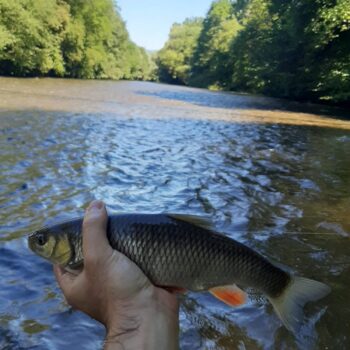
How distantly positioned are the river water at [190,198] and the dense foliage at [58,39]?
30742 mm

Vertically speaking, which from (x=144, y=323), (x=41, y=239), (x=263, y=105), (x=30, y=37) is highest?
(x=41, y=239)

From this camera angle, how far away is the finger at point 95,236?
7.85 ft

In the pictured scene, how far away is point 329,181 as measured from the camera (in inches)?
438

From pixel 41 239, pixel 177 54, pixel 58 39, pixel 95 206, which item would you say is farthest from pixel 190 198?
pixel 177 54

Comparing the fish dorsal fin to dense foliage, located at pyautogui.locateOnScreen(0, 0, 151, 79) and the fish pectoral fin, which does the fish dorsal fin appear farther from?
dense foliage, located at pyautogui.locateOnScreen(0, 0, 151, 79)

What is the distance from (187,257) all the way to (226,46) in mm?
76229

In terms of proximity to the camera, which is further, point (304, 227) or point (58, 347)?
point (304, 227)

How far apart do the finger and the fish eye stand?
1.33ft

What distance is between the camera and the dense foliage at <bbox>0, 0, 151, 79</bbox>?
47.0 metres

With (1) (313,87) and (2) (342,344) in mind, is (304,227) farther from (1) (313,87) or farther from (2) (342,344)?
(1) (313,87)

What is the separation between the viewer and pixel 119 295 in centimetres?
240

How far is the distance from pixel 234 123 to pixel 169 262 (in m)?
19.9

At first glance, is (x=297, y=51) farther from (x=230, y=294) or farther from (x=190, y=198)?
(x=230, y=294)

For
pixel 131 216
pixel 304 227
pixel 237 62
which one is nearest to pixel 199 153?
pixel 304 227
